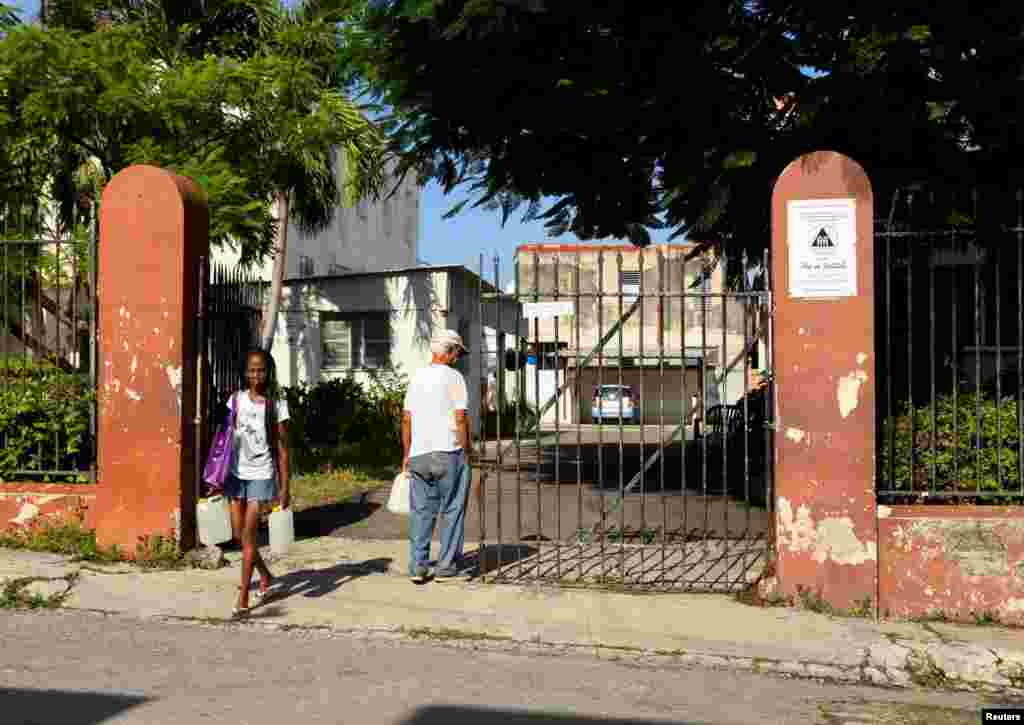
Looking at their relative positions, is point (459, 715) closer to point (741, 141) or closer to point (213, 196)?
point (741, 141)

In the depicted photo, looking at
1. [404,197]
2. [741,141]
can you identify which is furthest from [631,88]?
[404,197]

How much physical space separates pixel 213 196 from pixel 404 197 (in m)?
28.9

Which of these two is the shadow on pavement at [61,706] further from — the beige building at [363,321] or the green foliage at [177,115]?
the beige building at [363,321]

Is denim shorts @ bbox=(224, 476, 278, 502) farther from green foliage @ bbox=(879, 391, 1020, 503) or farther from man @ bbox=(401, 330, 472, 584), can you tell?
green foliage @ bbox=(879, 391, 1020, 503)

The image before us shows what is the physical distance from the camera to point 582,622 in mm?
6531

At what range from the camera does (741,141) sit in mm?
8891

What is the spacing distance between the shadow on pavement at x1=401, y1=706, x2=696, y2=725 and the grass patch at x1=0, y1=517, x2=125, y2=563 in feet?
13.3

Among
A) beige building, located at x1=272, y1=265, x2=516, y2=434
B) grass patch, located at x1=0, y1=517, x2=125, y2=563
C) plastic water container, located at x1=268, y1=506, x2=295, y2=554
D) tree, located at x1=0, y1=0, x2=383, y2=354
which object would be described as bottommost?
grass patch, located at x1=0, y1=517, x2=125, y2=563

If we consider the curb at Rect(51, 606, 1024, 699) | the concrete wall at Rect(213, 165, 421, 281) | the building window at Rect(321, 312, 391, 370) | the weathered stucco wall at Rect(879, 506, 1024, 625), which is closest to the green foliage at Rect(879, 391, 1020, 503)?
the weathered stucco wall at Rect(879, 506, 1024, 625)

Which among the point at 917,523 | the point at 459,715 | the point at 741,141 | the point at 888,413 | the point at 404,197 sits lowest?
the point at 459,715

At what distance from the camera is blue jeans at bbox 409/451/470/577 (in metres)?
7.41

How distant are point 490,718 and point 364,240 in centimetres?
3305

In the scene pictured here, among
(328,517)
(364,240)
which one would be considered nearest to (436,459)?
(328,517)

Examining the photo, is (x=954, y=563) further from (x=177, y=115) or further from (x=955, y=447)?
(x=177, y=115)
